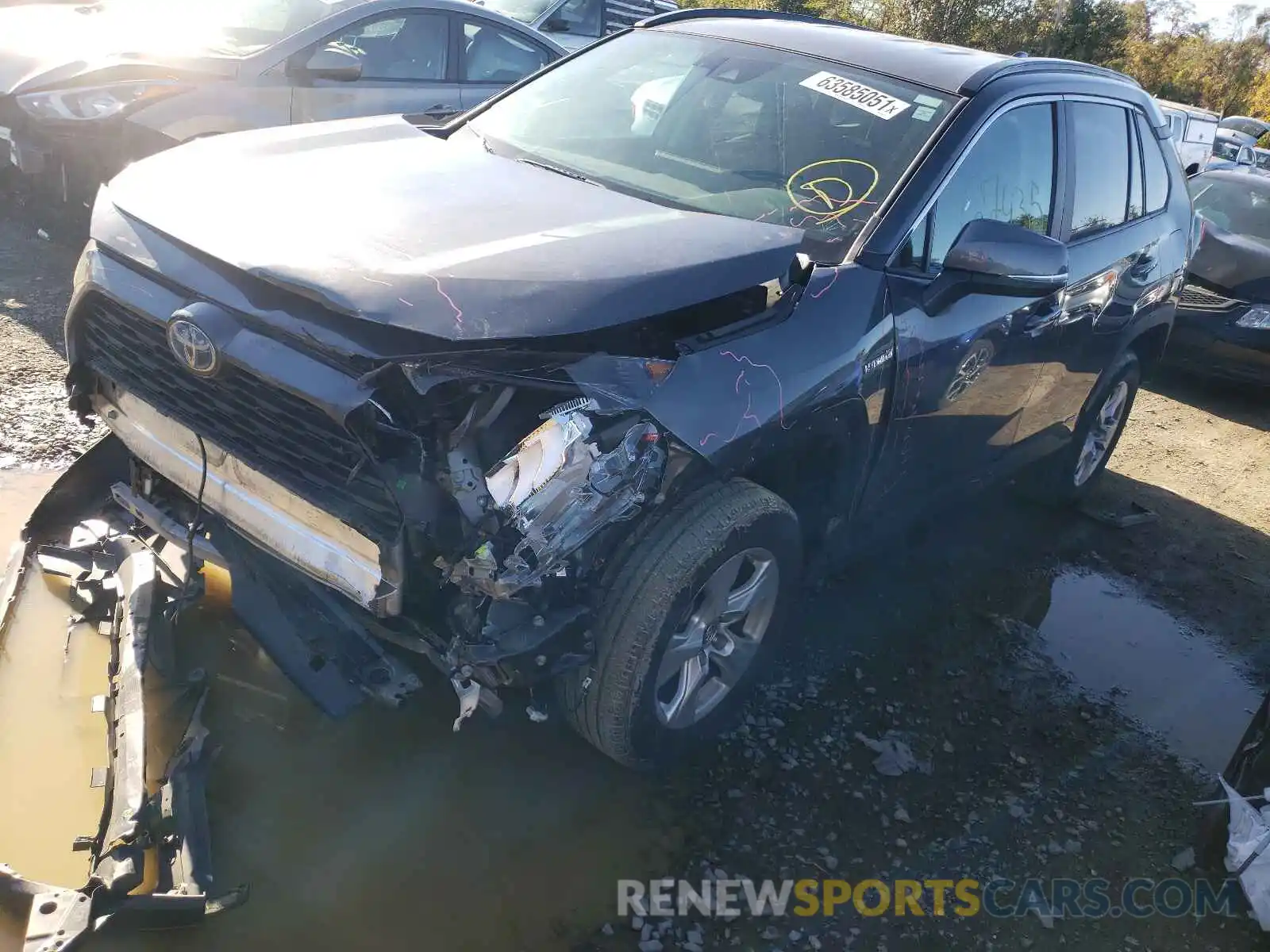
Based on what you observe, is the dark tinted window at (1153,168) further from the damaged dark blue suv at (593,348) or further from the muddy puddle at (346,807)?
the muddy puddle at (346,807)

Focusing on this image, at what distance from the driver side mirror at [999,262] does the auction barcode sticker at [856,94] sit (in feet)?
1.66

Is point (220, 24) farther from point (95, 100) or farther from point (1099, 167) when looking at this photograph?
point (1099, 167)

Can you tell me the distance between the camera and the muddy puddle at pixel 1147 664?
3792 mm

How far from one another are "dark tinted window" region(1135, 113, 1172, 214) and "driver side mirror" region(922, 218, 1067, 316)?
1910 mm

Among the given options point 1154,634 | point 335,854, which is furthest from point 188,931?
point 1154,634

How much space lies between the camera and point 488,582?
2270 mm

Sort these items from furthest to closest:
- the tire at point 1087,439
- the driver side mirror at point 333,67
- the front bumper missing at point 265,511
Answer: the driver side mirror at point 333,67 → the tire at point 1087,439 → the front bumper missing at point 265,511

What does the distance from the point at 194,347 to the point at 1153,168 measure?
436cm

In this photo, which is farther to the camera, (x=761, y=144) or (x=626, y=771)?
(x=761, y=144)

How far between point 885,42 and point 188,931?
3.61 m

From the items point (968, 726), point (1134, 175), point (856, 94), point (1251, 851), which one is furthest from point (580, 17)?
point (1251, 851)

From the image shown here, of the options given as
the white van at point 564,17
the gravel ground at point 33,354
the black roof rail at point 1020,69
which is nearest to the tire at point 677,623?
the black roof rail at point 1020,69

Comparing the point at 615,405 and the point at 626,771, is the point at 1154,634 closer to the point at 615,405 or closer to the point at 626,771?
the point at 626,771

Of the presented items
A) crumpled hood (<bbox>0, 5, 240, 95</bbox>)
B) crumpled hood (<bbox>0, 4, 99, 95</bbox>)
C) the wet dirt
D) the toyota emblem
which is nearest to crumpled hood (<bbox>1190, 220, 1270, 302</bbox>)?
crumpled hood (<bbox>0, 5, 240, 95</bbox>)
